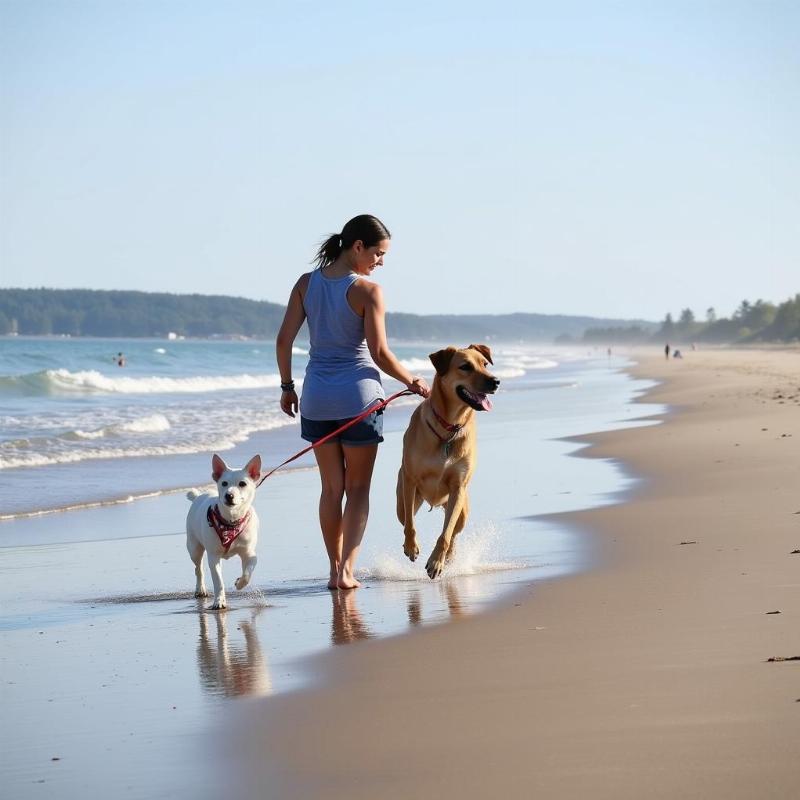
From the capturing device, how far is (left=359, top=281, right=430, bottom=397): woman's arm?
230 inches

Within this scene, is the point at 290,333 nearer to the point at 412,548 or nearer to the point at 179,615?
the point at 412,548

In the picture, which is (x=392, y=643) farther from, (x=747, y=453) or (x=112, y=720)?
(x=747, y=453)

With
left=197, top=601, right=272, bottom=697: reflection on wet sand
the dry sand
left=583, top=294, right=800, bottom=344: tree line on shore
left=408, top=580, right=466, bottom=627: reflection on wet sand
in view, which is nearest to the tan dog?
left=408, top=580, right=466, bottom=627: reflection on wet sand

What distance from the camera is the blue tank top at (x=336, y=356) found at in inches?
232

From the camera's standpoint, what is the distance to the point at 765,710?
329cm

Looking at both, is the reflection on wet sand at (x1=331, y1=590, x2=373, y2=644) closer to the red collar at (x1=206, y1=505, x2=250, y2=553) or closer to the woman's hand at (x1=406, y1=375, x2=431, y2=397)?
the red collar at (x1=206, y1=505, x2=250, y2=553)

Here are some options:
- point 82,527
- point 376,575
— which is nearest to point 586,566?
point 376,575

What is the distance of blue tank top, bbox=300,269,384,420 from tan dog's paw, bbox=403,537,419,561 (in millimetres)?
904

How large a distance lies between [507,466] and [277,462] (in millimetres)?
2743

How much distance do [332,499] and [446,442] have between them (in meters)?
0.68

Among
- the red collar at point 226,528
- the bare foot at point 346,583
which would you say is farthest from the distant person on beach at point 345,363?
the red collar at point 226,528

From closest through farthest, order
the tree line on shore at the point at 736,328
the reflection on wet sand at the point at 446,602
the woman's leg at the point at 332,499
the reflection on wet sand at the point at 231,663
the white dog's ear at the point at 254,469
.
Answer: the reflection on wet sand at the point at 231,663 < the reflection on wet sand at the point at 446,602 < the white dog's ear at the point at 254,469 < the woman's leg at the point at 332,499 < the tree line on shore at the point at 736,328

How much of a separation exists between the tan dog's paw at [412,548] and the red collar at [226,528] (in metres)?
1.07

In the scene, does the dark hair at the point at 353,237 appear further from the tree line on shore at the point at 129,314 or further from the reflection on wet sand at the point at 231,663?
→ the tree line on shore at the point at 129,314
